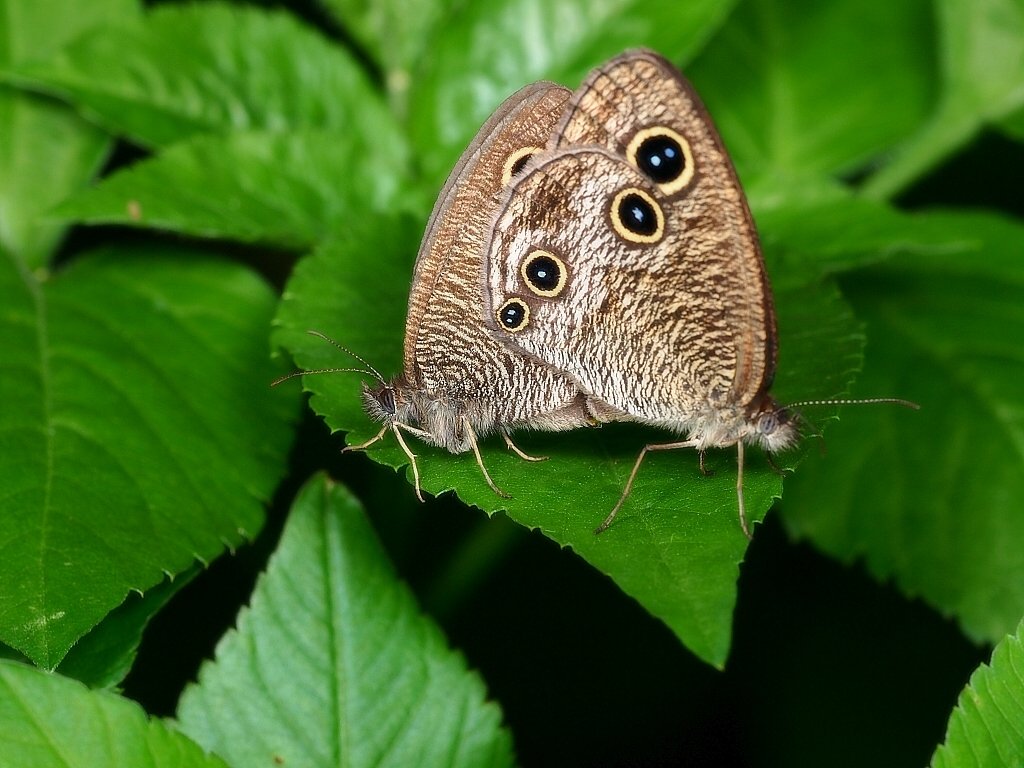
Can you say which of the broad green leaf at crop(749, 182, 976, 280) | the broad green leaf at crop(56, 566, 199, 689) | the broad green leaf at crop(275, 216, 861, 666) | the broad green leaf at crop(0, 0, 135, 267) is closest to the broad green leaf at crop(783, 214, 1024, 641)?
the broad green leaf at crop(749, 182, 976, 280)

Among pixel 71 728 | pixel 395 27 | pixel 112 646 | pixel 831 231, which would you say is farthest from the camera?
pixel 395 27

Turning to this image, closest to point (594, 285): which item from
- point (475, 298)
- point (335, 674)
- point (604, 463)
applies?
point (475, 298)

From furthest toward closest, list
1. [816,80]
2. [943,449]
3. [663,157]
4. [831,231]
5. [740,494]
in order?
[816,80] → [943,449] → [831,231] → [663,157] → [740,494]

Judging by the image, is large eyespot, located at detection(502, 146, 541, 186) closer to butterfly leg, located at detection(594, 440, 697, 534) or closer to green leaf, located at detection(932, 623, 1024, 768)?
butterfly leg, located at detection(594, 440, 697, 534)

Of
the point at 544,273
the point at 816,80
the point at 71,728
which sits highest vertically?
the point at 816,80

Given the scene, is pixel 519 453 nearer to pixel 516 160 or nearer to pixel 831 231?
pixel 516 160

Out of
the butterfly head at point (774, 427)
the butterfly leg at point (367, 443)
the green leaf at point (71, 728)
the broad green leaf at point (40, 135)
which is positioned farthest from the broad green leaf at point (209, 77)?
the green leaf at point (71, 728)

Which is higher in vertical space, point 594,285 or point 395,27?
point 395,27
